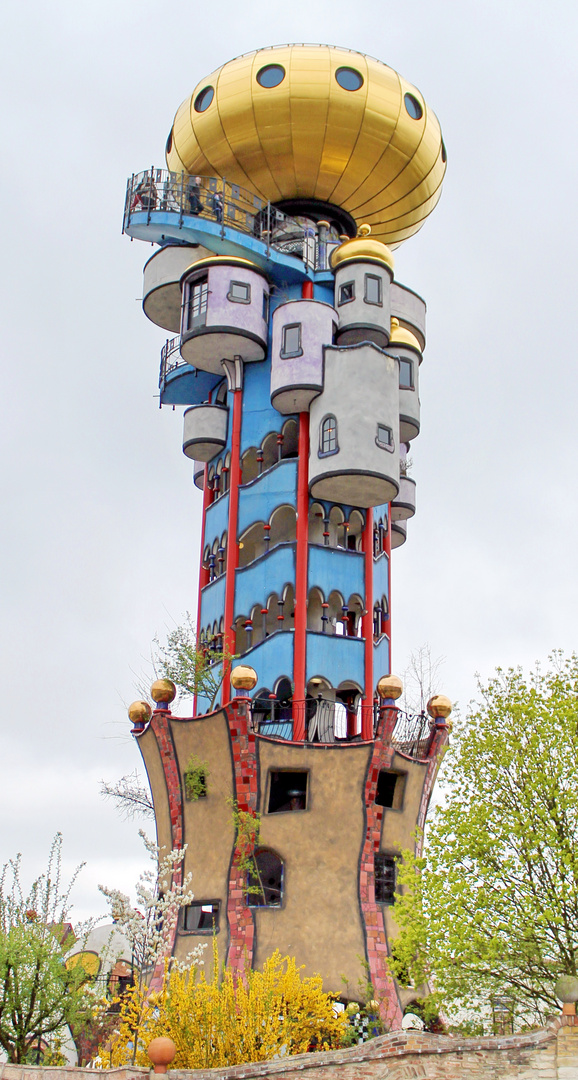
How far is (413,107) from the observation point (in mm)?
29969

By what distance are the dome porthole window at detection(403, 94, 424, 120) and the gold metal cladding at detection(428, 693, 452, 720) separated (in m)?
15.0

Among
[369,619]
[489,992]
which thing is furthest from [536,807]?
[369,619]

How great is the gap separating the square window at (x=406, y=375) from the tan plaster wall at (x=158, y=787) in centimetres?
1115

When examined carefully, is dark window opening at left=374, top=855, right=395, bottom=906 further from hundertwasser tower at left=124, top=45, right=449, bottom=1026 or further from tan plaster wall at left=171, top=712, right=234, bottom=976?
tan plaster wall at left=171, top=712, right=234, bottom=976

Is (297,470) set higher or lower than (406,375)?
lower

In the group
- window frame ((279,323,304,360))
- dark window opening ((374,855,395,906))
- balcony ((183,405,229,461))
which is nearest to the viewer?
dark window opening ((374,855,395,906))

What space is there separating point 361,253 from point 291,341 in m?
3.25

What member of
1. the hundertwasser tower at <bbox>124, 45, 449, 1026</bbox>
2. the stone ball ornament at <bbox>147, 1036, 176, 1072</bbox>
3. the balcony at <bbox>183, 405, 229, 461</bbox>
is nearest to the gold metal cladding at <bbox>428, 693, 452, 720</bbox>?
the hundertwasser tower at <bbox>124, 45, 449, 1026</bbox>

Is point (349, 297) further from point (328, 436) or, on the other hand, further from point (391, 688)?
point (391, 688)

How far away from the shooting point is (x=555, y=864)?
17109mm

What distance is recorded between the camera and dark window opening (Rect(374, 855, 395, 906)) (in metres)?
24.0

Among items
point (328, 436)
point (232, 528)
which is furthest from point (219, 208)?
point (232, 528)

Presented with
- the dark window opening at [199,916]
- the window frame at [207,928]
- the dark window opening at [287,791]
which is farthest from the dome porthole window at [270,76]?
the dark window opening at [199,916]

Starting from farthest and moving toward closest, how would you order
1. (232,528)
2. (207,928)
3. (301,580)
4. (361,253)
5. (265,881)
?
(361,253), (232,528), (301,580), (265,881), (207,928)
